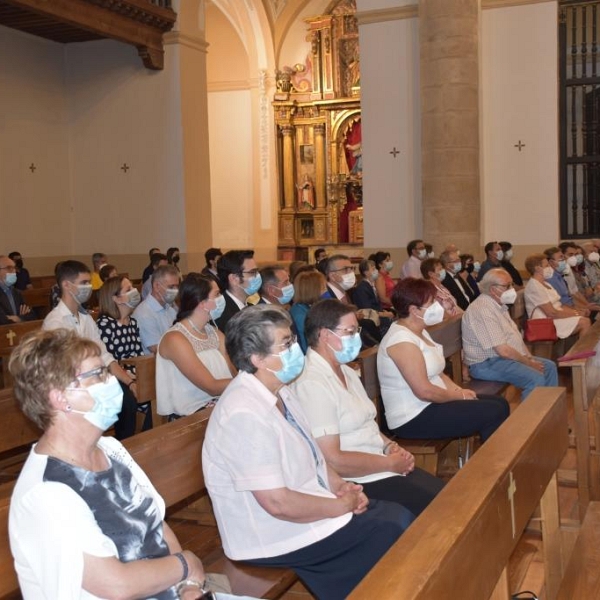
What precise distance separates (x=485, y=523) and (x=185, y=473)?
1.37 meters

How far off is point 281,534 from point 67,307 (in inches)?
117

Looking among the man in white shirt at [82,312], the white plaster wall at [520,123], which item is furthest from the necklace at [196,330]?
the white plaster wall at [520,123]

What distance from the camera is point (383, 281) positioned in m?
10.4

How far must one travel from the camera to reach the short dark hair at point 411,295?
493 cm

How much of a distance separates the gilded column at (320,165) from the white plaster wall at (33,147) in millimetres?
6824

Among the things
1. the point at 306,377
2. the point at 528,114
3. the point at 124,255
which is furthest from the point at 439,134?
the point at 306,377

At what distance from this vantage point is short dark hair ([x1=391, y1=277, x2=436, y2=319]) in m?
4.93

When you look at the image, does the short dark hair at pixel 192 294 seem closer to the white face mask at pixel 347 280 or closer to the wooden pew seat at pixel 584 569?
the white face mask at pixel 347 280

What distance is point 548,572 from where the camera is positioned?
3604 mm

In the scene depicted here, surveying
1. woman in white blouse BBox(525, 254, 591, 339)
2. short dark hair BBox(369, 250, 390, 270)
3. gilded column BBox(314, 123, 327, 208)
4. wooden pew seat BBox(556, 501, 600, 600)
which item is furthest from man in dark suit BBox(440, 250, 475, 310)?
gilded column BBox(314, 123, 327, 208)

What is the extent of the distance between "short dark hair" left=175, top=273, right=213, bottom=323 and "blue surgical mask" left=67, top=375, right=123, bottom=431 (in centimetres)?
246

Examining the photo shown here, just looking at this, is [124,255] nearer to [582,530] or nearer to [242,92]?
[242,92]

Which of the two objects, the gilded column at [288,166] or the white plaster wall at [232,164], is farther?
the white plaster wall at [232,164]

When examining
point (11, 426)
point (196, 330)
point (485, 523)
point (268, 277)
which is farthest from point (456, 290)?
point (485, 523)
